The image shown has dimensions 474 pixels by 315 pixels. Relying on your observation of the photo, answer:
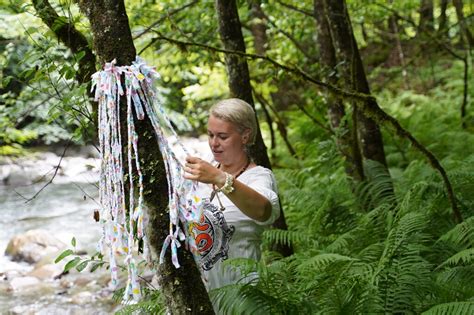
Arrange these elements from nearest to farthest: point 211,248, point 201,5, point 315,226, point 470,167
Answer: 1. point 211,248
2. point 315,226
3. point 470,167
4. point 201,5

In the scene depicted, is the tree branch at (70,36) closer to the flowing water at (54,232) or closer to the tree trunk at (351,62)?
the flowing water at (54,232)

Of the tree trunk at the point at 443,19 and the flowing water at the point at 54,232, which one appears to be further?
the tree trunk at the point at 443,19

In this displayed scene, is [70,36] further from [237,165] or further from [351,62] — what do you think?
[351,62]

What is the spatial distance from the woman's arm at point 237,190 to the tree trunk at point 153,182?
12 cm

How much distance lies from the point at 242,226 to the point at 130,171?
2.81 feet

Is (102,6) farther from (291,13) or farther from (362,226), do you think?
(291,13)

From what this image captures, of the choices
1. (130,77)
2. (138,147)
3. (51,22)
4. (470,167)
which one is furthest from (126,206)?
(470,167)

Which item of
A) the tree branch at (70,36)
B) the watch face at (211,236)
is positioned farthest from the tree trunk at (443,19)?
the watch face at (211,236)

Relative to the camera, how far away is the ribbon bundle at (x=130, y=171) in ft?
6.68

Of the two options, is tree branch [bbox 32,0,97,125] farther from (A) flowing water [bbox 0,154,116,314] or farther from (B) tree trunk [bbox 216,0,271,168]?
(B) tree trunk [bbox 216,0,271,168]

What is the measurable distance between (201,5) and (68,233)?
17.1ft

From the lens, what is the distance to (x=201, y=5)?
6633 mm

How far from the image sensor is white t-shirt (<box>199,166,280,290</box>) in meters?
2.72

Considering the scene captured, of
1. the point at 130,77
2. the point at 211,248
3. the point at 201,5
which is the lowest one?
the point at 211,248
